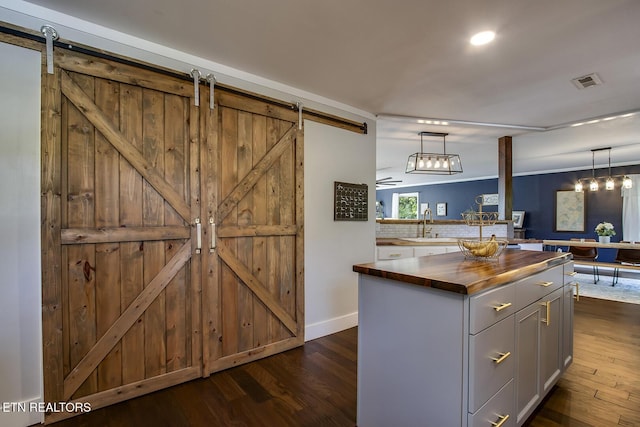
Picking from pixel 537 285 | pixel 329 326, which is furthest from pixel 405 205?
pixel 537 285

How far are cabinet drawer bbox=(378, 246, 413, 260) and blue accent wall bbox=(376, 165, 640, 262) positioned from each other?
5754 mm

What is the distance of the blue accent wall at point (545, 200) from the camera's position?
697cm

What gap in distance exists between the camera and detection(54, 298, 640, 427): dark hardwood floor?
1.83 m

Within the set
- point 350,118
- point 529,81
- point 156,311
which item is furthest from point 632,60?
point 156,311

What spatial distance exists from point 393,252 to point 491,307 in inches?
95.1

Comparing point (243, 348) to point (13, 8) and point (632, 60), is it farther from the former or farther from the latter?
point (632, 60)

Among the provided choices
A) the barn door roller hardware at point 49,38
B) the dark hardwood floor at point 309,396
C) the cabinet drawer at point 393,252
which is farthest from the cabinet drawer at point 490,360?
the barn door roller hardware at point 49,38

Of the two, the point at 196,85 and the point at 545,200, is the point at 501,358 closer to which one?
the point at 196,85

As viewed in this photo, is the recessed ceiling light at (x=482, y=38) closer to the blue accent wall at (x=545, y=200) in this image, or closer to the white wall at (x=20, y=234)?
the white wall at (x=20, y=234)

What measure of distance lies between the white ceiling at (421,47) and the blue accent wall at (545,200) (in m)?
4.58

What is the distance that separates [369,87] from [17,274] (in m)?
2.93

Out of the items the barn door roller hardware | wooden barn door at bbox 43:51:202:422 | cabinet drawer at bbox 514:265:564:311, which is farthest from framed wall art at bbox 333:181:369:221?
the barn door roller hardware

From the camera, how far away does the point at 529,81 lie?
2.71 meters

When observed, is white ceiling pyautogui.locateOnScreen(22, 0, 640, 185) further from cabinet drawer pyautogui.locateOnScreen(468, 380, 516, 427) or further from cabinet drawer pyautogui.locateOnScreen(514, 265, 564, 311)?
cabinet drawer pyautogui.locateOnScreen(468, 380, 516, 427)
